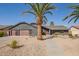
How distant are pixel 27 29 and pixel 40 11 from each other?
1.24 feet

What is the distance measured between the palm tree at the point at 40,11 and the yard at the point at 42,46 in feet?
0.51

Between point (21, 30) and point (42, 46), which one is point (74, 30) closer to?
point (42, 46)

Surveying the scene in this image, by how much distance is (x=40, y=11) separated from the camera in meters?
6.35

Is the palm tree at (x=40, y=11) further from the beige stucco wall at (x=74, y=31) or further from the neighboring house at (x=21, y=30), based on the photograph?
the beige stucco wall at (x=74, y=31)

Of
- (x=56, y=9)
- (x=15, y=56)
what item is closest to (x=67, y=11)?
(x=56, y=9)

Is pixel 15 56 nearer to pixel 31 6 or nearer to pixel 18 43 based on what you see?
pixel 18 43

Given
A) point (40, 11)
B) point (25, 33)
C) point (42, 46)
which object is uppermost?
point (40, 11)

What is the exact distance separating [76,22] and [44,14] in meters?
0.55

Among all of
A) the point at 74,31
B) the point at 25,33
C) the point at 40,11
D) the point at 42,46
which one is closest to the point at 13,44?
the point at 25,33

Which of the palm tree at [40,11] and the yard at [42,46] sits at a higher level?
the palm tree at [40,11]

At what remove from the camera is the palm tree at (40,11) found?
6.30 metres

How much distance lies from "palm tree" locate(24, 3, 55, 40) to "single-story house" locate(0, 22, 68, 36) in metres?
0.07

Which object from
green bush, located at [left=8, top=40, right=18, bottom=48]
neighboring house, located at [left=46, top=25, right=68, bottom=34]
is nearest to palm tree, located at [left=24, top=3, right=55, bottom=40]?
neighboring house, located at [left=46, top=25, right=68, bottom=34]

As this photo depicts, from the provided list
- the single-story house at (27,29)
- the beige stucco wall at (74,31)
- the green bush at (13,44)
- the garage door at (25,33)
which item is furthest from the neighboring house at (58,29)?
the green bush at (13,44)
